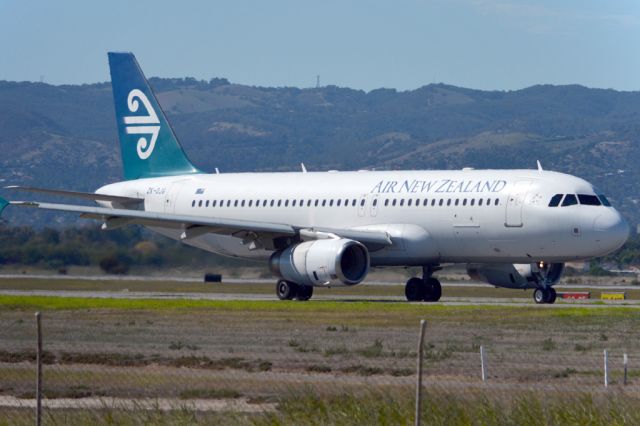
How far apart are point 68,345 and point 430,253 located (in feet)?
54.1

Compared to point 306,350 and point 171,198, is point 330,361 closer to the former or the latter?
point 306,350

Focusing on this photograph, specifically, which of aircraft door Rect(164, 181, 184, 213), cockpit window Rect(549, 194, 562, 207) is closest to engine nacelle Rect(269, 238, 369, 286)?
cockpit window Rect(549, 194, 562, 207)

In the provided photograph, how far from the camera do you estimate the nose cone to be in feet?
130

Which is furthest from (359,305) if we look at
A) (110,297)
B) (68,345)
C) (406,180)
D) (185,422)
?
(185,422)

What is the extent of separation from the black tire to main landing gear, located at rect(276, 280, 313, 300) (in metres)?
3.04

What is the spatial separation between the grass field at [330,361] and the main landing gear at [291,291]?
4554 mm

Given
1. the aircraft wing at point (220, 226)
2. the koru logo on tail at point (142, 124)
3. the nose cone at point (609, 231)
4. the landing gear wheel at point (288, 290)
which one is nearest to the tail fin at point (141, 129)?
the koru logo on tail at point (142, 124)

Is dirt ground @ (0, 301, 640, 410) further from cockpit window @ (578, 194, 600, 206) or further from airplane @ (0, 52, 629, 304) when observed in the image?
cockpit window @ (578, 194, 600, 206)

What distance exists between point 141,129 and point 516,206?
16.1 meters

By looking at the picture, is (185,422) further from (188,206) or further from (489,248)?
(188,206)

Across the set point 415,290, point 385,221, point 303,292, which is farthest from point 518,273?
point 303,292

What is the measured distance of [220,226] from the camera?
4259cm

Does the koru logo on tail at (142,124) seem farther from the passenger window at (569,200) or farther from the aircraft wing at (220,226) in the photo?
the passenger window at (569,200)

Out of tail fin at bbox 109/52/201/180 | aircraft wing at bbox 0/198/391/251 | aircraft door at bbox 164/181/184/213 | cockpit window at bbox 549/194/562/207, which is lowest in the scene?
aircraft wing at bbox 0/198/391/251
